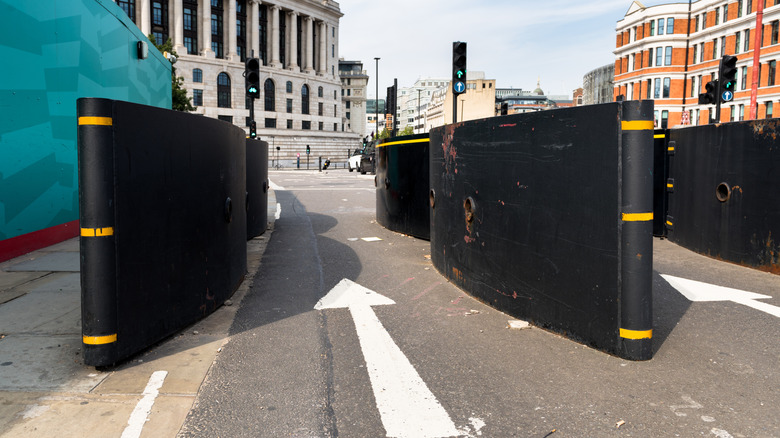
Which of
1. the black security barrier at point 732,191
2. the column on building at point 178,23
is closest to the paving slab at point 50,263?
the black security barrier at point 732,191

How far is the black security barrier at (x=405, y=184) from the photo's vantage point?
10539 millimetres

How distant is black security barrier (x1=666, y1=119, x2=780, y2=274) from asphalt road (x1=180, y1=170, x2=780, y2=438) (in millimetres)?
1229

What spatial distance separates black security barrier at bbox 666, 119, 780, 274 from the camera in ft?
24.5

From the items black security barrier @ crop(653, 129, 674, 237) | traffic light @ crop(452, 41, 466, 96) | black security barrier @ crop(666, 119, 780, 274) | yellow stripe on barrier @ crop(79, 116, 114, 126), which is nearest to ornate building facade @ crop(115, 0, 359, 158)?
traffic light @ crop(452, 41, 466, 96)

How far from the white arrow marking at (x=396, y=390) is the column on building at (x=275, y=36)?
9939cm

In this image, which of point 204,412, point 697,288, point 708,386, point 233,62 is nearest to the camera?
point 204,412

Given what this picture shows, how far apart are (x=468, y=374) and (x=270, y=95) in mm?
100073

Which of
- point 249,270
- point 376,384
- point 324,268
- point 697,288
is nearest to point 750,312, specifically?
point 697,288

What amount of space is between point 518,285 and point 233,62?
95.2 meters

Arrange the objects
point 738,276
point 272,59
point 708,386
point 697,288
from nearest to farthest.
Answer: point 708,386, point 697,288, point 738,276, point 272,59

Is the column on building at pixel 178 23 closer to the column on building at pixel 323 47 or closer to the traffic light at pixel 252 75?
the column on building at pixel 323 47

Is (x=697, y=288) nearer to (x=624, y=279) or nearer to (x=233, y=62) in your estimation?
(x=624, y=279)

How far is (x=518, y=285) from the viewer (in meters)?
5.27

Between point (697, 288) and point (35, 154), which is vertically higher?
point (35, 154)
